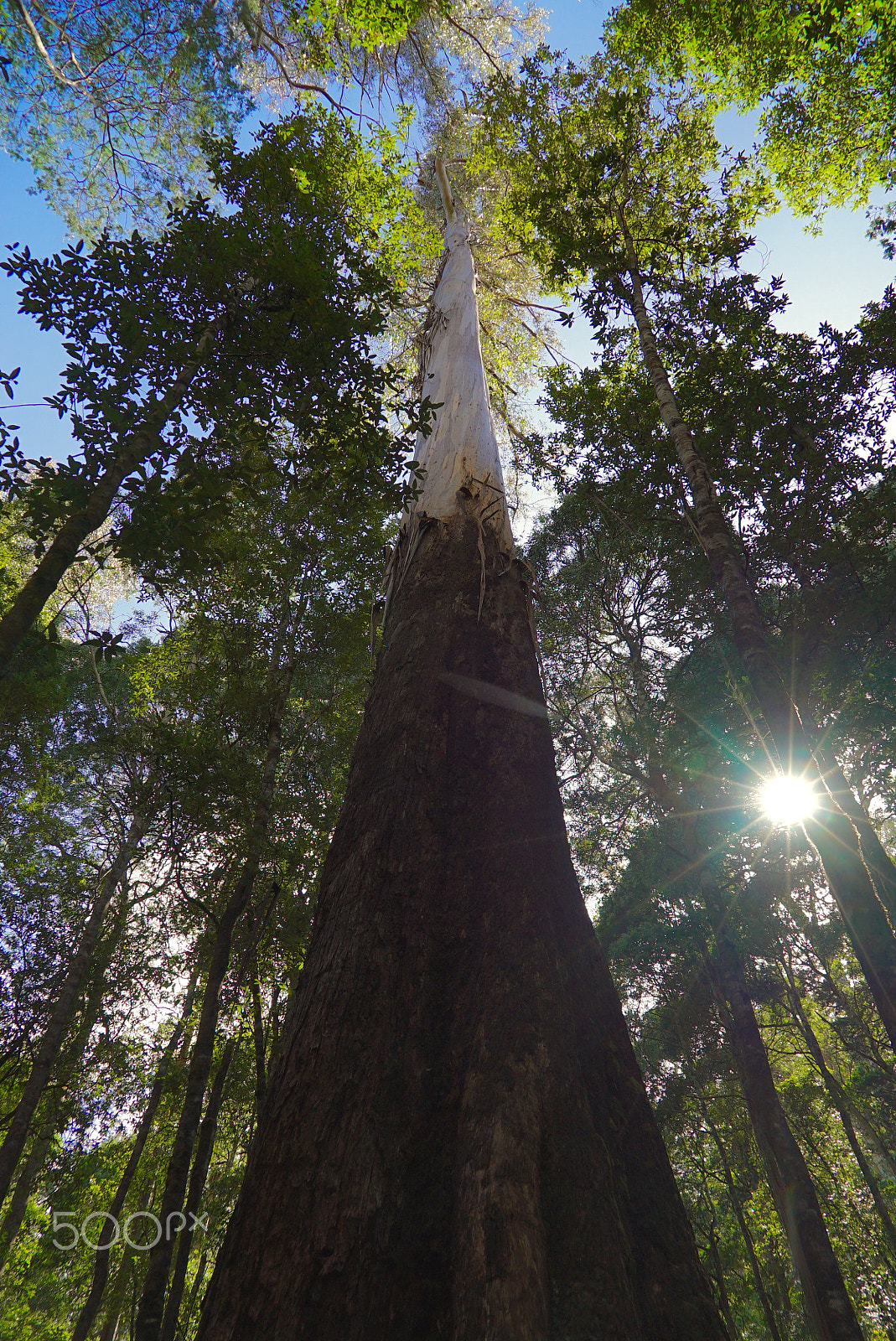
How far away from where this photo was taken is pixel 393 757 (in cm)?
198

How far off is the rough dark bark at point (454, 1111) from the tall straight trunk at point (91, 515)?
5.14ft

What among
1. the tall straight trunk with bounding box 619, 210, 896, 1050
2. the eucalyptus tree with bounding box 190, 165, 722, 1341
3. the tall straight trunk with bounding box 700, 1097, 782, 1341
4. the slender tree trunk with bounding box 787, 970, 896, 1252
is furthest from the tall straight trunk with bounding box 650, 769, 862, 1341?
the eucalyptus tree with bounding box 190, 165, 722, 1341

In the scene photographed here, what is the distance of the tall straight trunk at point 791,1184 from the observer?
548cm

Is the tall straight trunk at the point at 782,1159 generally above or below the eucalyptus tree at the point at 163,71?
below

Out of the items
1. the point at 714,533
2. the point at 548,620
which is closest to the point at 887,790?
the point at 548,620

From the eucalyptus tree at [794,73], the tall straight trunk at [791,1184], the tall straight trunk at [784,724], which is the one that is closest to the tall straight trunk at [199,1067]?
the tall straight trunk at [784,724]

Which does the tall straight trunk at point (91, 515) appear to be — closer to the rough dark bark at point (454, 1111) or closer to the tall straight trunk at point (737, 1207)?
the rough dark bark at point (454, 1111)

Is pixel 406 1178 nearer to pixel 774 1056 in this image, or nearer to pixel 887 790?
pixel 887 790

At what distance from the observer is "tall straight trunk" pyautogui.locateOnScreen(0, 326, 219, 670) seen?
2375 mm

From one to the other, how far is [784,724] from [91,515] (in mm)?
4416

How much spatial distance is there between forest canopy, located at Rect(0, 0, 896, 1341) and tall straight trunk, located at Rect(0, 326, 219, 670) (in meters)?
0.03

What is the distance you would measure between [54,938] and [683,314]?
11.2m

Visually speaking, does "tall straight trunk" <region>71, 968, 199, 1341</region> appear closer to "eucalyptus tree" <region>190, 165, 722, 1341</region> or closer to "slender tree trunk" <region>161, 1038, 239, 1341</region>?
"slender tree trunk" <region>161, 1038, 239, 1341</region>

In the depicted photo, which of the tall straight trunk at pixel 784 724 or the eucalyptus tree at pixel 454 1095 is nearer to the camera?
the eucalyptus tree at pixel 454 1095
